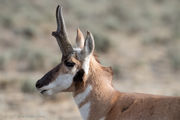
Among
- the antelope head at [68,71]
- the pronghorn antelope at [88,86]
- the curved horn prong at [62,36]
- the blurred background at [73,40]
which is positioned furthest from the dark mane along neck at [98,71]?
the blurred background at [73,40]

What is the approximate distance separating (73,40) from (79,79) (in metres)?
17.1

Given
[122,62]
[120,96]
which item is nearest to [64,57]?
[120,96]

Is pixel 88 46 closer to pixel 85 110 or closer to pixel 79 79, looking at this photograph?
pixel 79 79

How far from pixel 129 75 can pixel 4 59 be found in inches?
209

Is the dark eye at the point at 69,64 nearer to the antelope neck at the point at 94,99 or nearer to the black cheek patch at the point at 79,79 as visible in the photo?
the black cheek patch at the point at 79,79

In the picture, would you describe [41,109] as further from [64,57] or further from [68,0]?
[68,0]

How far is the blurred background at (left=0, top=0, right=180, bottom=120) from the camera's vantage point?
1479cm

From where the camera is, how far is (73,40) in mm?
24172

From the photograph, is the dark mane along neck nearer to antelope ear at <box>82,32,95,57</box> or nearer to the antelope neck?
the antelope neck

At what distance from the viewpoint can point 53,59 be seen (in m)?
20.3

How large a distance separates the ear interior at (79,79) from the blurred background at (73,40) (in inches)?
125

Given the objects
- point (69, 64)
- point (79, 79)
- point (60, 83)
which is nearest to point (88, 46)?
point (69, 64)

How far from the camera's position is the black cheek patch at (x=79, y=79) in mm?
7117

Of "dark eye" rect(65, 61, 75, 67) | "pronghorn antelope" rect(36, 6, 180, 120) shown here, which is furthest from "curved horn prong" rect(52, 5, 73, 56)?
"dark eye" rect(65, 61, 75, 67)
